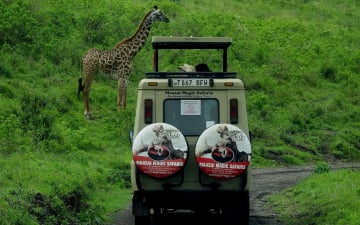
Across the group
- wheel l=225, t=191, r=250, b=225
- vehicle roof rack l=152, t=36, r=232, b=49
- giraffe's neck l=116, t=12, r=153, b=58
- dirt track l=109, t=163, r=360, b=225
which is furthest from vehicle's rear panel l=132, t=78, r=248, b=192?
giraffe's neck l=116, t=12, r=153, b=58

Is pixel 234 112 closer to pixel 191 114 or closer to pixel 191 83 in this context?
pixel 191 114

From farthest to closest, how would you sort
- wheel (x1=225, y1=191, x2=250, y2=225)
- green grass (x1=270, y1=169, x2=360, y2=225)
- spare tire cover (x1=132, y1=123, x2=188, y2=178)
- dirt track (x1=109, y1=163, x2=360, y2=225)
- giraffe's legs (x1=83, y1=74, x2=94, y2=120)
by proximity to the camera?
giraffe's legs (x1=83, y1=74, x2=94, y2=120), dirt track (x1=109, y1=163, x2=360, y2=225), green grass (x1=270, y1=169, x2=360, y2=225), wheel (x1=225, y1=191, x2=250, y2=225), spare tire cover (x1=132, y1=123, x2=188, y2=178)

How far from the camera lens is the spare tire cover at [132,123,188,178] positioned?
11.0m

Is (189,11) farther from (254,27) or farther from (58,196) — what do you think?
(58,196)

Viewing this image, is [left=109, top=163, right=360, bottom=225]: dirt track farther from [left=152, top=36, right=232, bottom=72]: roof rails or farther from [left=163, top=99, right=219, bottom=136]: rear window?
[left=152, top=36, right=232, bottom=72]: roof rails

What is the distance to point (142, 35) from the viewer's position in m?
25.2

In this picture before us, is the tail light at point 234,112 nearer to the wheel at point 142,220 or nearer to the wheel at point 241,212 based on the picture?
the wheel at point 241,212

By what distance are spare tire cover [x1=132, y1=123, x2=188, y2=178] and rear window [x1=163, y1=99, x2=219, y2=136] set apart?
Answer: 85cm

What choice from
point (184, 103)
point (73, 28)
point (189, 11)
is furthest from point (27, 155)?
point (189, 11)

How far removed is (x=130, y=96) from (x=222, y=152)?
1554 cm

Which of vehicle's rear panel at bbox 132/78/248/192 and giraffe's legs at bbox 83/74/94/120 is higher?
vehicle's rear panel at bbox 132/78/248/192

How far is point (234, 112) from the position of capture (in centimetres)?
1188

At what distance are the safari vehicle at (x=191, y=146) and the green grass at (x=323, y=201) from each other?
181cm

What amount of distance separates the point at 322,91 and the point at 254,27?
484 cm
